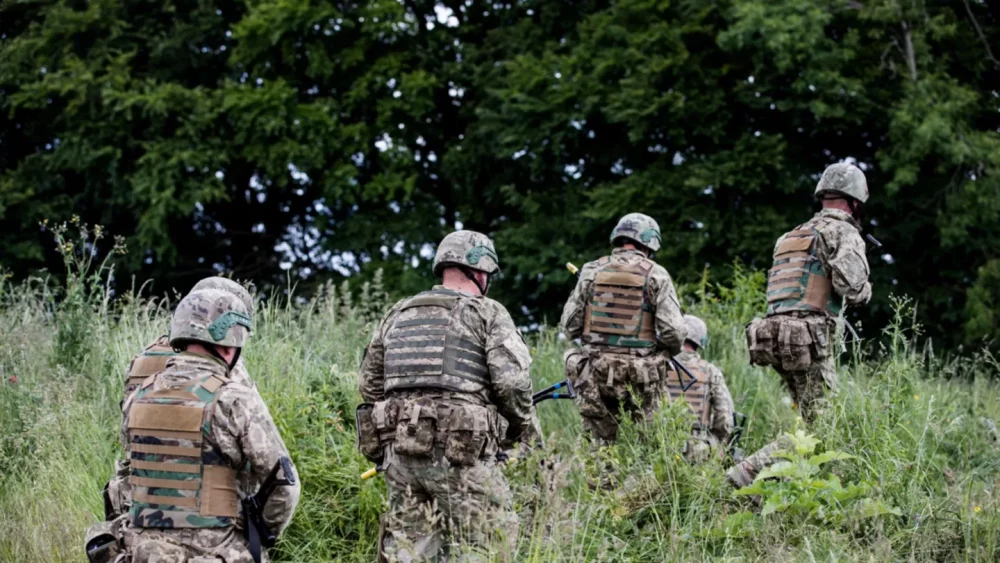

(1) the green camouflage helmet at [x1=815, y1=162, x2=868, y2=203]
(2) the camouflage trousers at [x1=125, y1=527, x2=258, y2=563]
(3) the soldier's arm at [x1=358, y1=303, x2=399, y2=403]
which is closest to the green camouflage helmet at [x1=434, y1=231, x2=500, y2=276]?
(3) the soldier's arm at [x1=358, y1=303, x2=399, y2=403]

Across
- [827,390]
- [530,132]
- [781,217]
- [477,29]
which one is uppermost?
[477,29]

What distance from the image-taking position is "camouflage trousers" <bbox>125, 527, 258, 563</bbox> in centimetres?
502

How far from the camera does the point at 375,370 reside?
664 centimetres

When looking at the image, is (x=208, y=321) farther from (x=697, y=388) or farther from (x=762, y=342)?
(x=697, y=388)

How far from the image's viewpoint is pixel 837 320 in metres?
8.23

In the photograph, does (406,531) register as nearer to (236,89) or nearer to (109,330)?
(109,330)

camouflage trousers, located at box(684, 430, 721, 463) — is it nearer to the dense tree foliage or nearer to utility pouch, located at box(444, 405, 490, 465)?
utility pouch, located at box(444, 405, 490, 465)

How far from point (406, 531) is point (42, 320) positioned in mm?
5694

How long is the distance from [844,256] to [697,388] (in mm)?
1703

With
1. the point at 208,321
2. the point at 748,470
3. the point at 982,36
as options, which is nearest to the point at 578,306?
the point at 748,470

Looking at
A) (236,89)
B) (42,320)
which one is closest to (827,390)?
(42,320)

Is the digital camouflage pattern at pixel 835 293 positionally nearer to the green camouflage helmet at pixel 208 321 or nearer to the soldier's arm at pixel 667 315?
the soldier's arm at pixel 667 315

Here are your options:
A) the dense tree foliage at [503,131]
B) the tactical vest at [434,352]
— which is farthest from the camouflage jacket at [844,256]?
the dense tree foliage at [503,131]

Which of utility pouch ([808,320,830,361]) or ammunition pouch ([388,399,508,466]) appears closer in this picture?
ammunition pouch ([388,399,508,466])
